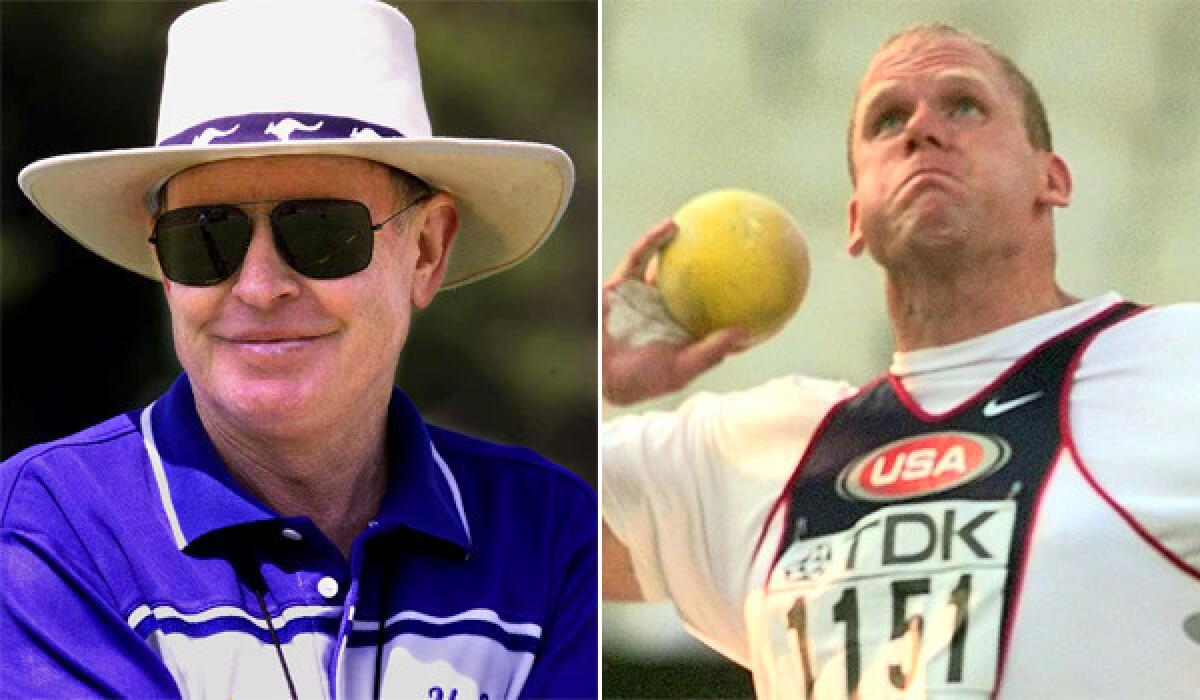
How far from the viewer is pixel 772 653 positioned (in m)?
2.40

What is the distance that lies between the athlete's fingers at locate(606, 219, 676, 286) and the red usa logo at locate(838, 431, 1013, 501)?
→ 0.42 metres

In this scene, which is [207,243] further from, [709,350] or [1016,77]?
[1016,77]

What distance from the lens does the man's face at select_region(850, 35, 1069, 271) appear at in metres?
2.37

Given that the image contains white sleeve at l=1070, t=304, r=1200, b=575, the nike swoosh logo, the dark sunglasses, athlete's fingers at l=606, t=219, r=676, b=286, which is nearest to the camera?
white sleeve at l=1070, t=304, r=1200, b=575

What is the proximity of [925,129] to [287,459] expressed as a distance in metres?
1.04

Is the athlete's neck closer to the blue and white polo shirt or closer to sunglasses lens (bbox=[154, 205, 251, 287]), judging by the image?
the blue and white polo shirt

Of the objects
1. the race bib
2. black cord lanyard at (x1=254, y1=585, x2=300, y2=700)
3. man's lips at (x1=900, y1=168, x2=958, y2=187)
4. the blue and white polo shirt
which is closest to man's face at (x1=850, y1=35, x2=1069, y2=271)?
man's lips at (x1=900, y1=168, x2=958, y2=187)

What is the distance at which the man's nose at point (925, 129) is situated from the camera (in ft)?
7.88

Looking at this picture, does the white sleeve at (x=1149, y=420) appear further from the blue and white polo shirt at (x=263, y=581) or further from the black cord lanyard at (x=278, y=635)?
the black cord lanyard at (x=278, y=635)

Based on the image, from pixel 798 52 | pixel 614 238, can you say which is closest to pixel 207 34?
pixel 614 238

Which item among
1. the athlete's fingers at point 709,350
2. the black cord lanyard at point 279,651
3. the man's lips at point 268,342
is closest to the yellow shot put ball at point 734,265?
the athlete's fingers at point 709,350

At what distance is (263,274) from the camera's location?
2.40 metres

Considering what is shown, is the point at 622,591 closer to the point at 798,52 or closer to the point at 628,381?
the point at 628,381

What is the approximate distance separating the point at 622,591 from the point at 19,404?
1.34m
